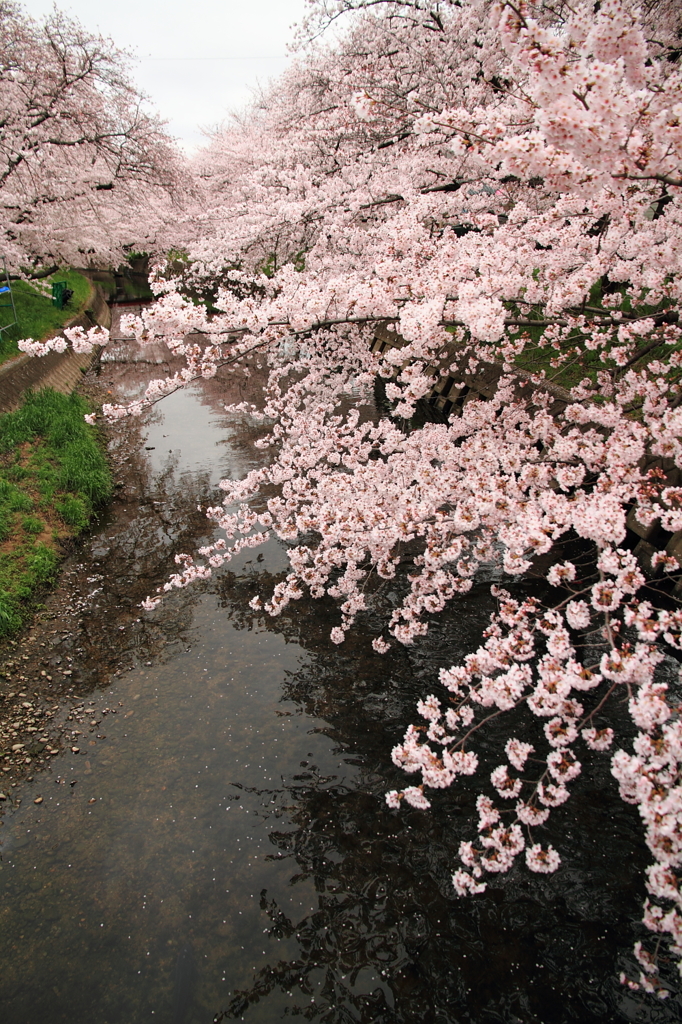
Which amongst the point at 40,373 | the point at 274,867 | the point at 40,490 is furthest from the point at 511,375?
the point at 40,373

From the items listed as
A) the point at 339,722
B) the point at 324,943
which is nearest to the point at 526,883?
the point at 324,943

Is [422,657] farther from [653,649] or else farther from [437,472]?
[653,649]

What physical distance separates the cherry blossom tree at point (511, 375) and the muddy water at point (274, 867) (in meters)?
0.40

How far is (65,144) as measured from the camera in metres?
14.4

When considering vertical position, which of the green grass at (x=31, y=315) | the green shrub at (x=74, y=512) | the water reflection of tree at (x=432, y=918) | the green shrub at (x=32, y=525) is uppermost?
the green grass at (x=31, y=315)

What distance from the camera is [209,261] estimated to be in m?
14.3

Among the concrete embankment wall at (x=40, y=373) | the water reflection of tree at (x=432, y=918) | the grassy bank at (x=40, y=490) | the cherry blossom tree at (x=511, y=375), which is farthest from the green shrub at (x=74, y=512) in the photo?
the water reflection of tree at (x=432, y=918)

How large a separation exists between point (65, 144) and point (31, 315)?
5.02m

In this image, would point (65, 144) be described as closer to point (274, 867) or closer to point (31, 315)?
point (31, 315)

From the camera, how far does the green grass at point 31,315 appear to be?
1362 centimetres

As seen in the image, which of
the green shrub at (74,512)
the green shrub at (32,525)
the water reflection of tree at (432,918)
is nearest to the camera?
the water reflection of tree at (432,918)

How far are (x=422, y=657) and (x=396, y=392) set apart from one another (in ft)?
10.9

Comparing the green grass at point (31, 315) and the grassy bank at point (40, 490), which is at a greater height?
the green grass at point (31, 315)

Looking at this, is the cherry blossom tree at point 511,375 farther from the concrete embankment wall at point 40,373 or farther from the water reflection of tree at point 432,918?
the concrete embankment wall at point 40,373
